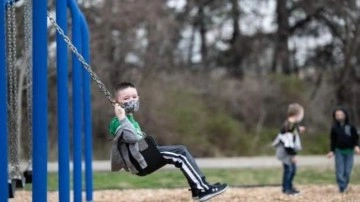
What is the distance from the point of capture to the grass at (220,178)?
10.9 m

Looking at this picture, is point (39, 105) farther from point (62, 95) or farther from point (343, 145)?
point (343, 145)

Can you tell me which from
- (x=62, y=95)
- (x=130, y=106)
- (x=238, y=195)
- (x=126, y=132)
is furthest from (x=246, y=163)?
(x=126, y=132)

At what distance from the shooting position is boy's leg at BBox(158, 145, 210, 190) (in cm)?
489

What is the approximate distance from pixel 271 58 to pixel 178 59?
408 cm

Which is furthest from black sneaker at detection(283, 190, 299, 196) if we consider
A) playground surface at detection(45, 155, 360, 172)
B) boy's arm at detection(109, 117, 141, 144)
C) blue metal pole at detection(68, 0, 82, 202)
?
playground surface at detection(45, 155, 360, 172)

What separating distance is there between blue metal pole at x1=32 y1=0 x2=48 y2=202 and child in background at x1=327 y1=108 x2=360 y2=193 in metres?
A: 5.06

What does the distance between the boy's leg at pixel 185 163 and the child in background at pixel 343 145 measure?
13.5 feet

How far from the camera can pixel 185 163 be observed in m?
4.93

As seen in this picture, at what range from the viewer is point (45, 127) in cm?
451

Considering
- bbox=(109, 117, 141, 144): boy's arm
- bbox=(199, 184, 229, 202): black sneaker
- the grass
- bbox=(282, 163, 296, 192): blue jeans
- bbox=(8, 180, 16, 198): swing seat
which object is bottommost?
the grass

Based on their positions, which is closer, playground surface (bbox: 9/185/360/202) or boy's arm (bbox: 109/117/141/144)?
boy's arm (bbox: 109/117/141/144)

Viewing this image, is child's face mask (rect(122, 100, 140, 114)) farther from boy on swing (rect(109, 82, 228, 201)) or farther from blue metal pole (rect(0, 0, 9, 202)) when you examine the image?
blue metal pole (rect(0, 0, 9, 202))

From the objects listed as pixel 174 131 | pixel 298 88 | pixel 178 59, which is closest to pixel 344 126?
pixel 174 131

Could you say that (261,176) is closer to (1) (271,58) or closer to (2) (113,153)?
(2) (113,153)
